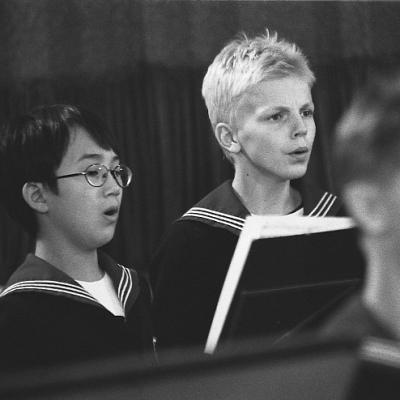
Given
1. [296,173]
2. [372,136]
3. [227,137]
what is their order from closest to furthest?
[372,136]
[296,173]
[227,137]

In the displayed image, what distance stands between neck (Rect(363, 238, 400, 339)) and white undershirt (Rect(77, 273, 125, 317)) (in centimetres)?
79

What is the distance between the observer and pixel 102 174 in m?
1.33

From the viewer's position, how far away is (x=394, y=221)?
60 cm

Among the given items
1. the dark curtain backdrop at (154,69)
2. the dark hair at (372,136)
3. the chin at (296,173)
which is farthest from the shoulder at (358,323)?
the dark curtain backdrop at (154,69)

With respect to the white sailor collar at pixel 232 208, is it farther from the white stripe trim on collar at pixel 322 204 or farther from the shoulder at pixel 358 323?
the shoulder at pixel 358 323

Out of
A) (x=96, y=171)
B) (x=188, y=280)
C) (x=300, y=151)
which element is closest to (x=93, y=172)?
(x=96, y=171)

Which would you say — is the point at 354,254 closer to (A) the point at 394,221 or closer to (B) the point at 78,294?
(A) the point at 394,221

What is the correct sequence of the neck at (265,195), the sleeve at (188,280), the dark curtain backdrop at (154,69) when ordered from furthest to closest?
the dark curtain backdrop at (154,69) → the neck at (265,195) → the sleeve at (188,280)

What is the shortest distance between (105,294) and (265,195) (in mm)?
454

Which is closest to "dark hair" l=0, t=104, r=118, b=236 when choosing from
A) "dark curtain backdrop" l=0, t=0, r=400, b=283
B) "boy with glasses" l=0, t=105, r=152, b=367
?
"boy with glasses" l=0, t=105, r=152, b=367

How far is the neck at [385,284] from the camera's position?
614 mm

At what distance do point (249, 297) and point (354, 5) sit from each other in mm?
1745

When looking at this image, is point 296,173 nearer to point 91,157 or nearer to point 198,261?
point 198,261

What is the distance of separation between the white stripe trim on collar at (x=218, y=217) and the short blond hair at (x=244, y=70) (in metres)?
0.21
